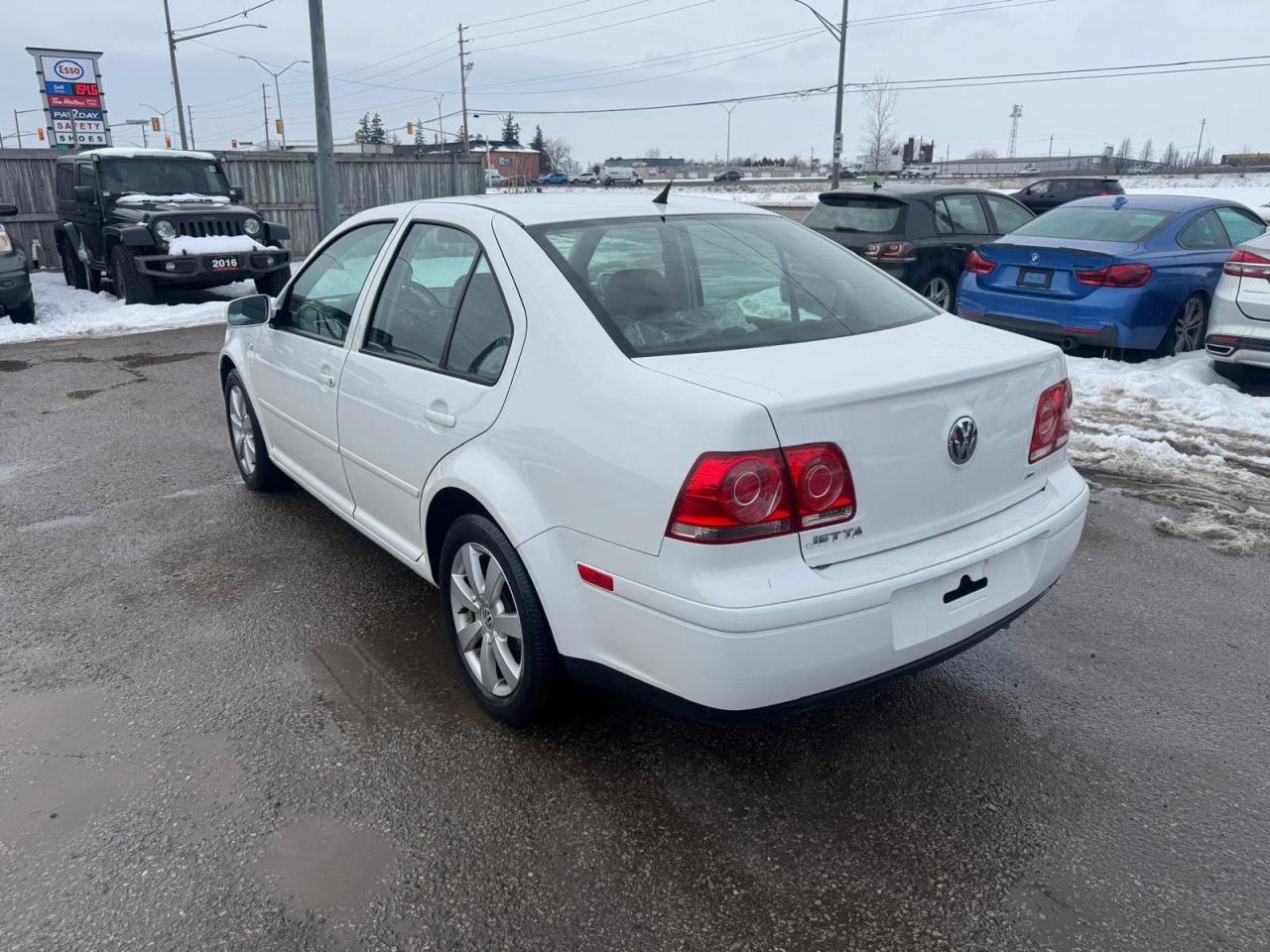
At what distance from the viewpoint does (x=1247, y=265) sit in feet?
23.0

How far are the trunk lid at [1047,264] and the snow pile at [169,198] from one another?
1022 centimetres

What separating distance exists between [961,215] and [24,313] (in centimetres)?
1131

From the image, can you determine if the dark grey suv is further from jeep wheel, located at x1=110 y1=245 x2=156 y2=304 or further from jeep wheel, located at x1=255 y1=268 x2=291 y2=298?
jeep wheel, located at x1=255 y1=268 x2=291 y2=298

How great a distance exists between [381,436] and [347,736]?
110 cm

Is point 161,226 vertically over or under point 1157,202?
under

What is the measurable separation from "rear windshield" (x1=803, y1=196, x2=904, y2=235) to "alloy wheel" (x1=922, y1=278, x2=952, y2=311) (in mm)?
688

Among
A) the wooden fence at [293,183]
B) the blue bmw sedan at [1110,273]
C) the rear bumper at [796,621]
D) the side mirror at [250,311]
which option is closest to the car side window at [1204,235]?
the blue bmw sedan at [1110,273]

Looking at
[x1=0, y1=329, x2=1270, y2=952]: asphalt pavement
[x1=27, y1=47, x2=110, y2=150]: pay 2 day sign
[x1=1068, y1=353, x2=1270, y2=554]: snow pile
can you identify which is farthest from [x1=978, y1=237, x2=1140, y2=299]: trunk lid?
[x1=27, y1=47, x2=110, y2=150]: pay 2 day sign

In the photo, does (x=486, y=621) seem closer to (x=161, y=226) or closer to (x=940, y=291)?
(x=940, y=291)

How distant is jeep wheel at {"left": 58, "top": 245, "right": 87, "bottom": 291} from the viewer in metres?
14.5

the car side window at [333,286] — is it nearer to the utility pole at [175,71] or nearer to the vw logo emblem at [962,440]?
the vw logo emblem at [962,440]

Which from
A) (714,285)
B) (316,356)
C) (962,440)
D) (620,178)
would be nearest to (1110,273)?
(714,285)

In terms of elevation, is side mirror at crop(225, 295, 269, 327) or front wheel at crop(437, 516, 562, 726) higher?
side mirror at crop(225, 295, 269, 327)

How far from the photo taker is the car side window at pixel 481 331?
9.98 feet
